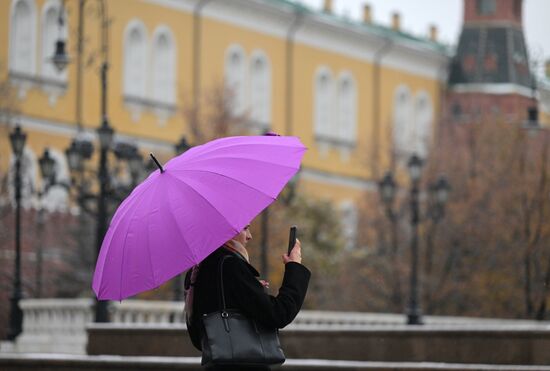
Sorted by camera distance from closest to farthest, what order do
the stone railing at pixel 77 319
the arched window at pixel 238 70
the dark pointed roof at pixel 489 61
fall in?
the stone railing at pixel 77 319 → the arched window at pixel 238 70 → the dark pointed roof at pixel 489 61

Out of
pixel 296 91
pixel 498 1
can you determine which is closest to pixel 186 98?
pixel 296 91

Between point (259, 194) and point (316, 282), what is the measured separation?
1449 inches

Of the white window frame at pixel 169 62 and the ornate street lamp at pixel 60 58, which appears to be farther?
the white window frame at pixel 169 62

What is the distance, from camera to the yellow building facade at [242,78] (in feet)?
181

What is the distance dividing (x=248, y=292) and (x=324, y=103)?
5947 centimetres

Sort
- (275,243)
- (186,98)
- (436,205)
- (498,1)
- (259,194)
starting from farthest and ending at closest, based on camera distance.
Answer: (498,1)
(186,98)
(275,243)
(436,205)
(259,194)

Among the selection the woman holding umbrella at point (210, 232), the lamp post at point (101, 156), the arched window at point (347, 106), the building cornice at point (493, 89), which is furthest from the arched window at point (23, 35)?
the woman holding umbrella at point (210, 232)

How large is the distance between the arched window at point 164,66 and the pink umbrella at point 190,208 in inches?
1955

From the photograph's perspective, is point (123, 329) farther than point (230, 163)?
Yes

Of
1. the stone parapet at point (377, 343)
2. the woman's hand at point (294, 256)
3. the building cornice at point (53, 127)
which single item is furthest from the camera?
the building cornice at point (53, 127)

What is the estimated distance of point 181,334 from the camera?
19.0 metres

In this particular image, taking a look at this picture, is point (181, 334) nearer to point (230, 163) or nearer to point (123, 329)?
point (123, 329)

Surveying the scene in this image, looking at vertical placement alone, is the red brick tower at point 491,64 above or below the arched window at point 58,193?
above

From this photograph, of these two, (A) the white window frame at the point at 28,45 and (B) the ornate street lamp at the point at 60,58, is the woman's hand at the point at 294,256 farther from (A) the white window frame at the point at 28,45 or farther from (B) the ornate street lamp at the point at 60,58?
(A) the white window frame at the point at 28,45
